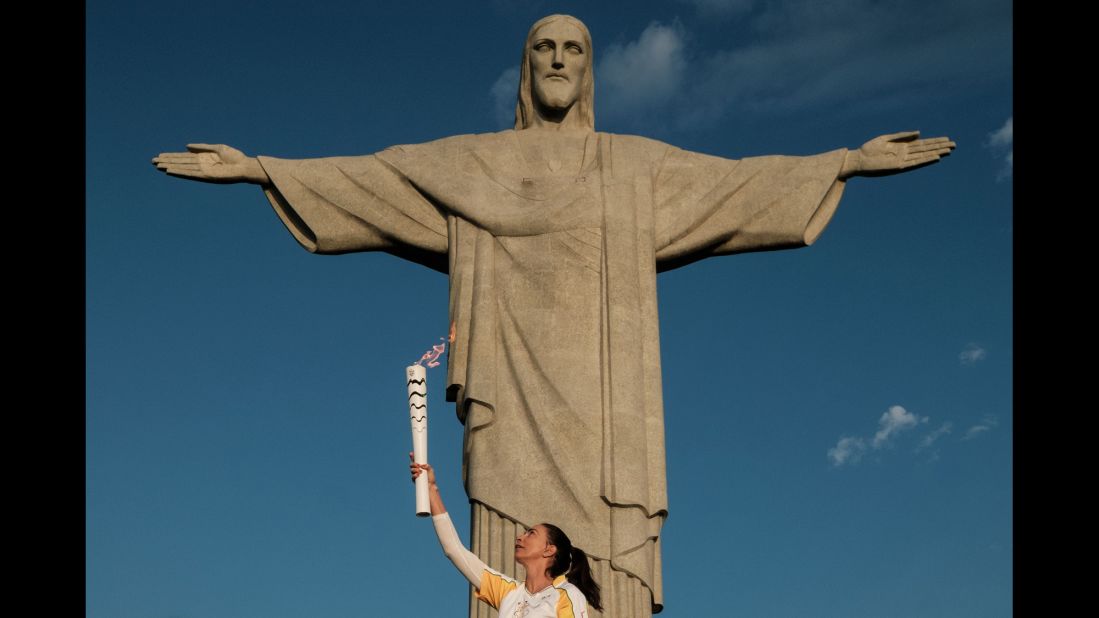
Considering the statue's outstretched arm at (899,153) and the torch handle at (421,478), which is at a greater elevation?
the statue's outstretched arm at (899,153)

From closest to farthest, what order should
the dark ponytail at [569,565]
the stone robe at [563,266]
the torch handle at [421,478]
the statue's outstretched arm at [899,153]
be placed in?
the torch handle at [421,478]
the dark ponytail at [569,565]
the stone robe at [563,266]
the statue's outstretched arm at [899,153]

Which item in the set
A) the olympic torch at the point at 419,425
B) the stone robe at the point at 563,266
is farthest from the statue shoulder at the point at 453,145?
the olympic torch at the point at 419,425

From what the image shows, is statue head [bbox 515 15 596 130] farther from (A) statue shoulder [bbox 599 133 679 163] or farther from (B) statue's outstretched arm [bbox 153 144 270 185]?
(B) statue's outstretched arm [bbox 153 144 270 185]

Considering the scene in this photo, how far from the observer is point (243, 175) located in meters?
17.3

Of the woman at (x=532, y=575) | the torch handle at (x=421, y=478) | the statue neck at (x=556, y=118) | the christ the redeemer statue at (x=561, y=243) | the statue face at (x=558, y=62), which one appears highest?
the statue face at (x=558, y=62)

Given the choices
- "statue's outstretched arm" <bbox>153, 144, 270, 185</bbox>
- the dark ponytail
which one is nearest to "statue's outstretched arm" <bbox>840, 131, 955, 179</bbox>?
"statue's outstretched arm" <bbox>153, 144, 270, 185</bbox>

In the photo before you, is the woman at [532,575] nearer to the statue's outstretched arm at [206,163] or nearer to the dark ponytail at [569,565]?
the dark ponytail at [569,565]

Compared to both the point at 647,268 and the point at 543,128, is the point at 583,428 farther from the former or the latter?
the point at 543,128

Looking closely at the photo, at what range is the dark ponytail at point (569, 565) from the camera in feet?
37.7

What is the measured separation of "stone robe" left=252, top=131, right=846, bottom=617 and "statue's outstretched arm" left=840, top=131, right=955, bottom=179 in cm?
30

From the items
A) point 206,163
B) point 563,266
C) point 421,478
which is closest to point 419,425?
point 421,478

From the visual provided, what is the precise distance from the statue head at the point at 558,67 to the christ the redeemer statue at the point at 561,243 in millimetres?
18

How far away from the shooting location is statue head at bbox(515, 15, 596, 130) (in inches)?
688

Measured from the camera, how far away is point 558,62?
57.2 feet
